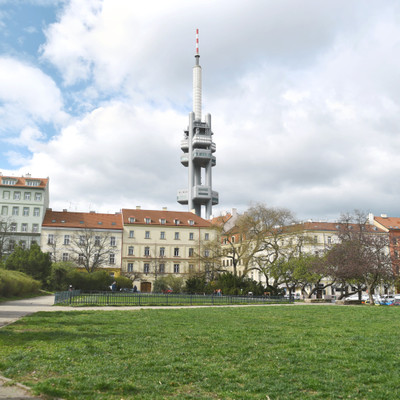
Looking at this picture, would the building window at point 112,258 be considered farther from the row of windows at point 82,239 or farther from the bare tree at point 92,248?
the row of windows at point 82,239

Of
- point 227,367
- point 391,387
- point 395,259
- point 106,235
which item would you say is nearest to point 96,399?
point 227,367

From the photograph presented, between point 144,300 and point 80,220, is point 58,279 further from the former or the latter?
point 80,220

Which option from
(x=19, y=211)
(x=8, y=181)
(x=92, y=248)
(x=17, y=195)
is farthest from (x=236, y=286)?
(x=8, y=181)

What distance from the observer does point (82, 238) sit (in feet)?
240

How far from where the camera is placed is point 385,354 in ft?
30.5

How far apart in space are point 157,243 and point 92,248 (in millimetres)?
13268

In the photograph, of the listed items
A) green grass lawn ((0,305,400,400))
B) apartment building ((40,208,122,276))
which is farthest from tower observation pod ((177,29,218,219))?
green grass lawn ((0,305,400,400))

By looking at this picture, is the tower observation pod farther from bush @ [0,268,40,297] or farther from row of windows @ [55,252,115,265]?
bush @ [0,268,40,297]

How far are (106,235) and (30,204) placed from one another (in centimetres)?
1460

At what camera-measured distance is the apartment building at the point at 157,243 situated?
255 feet

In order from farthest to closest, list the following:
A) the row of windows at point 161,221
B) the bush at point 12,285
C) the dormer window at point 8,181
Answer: the row of windows at point 161,221 < the dormer window at point 8,181 < the bush at point 12,285

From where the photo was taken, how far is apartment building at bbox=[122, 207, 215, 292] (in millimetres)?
77688

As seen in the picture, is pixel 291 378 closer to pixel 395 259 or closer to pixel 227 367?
pixel 227 367

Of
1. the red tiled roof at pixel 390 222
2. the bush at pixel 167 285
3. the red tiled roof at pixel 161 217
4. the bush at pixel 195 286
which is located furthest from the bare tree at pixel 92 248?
the red tiled roof at pixel 390 222
